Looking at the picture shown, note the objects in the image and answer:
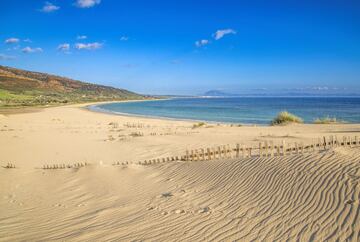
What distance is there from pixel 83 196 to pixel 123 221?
2.71 meters

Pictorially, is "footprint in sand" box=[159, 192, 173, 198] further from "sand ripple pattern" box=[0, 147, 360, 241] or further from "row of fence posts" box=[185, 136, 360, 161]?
"row of fence posts" box=[185, 136, 360, 161]

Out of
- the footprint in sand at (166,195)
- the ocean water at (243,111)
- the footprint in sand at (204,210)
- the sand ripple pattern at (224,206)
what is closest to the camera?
the sand ripple pattern at (224,206)

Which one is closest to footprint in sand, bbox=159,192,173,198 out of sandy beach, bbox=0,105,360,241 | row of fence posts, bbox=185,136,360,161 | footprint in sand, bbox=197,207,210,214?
sandy beach, bbox=0,105,360,241

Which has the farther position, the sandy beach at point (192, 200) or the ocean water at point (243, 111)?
the ocean water at point (243, 111)

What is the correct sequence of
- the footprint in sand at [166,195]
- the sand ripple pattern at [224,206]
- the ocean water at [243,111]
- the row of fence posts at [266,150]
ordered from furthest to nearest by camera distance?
the ocean water at [243,111], the row of fence posts at [266,150], the footprint in sand at [166,195], the sand ripple pattern at [224,206]

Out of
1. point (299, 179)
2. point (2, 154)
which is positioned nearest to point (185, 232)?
point (299, 179)

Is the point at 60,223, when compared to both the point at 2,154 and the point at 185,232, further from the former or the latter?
the point at 2,154

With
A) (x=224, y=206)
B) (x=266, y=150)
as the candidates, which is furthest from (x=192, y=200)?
(x=266, y=150)

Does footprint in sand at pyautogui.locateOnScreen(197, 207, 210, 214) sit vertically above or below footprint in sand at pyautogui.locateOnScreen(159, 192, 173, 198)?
above

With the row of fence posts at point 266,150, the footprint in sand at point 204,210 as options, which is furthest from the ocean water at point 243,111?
the footprint in sand at point 204,210

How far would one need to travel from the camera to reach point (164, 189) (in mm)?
9008

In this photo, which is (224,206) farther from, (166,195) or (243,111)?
(243,111)

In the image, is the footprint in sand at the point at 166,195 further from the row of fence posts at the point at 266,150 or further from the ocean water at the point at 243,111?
the ocean water at the point at 243,111

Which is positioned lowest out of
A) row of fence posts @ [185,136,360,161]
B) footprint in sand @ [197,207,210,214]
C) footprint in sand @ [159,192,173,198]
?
footprint in sand @ [159,192,173,198]
